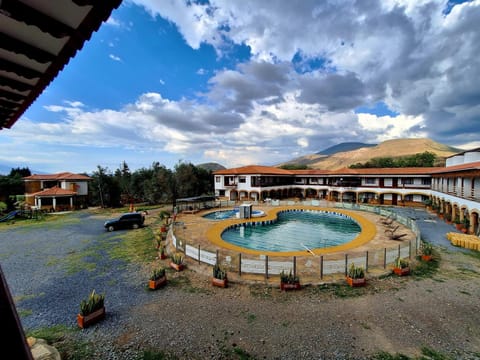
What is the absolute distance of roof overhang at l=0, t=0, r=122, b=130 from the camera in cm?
191

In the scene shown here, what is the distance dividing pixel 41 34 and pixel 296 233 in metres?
21.0

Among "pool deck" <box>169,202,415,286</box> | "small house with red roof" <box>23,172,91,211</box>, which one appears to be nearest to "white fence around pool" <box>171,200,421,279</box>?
"pool deck" <box>169,202,415,286</box>

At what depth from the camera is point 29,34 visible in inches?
88.2

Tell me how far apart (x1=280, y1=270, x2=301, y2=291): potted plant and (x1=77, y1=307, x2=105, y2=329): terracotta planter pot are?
7.16m

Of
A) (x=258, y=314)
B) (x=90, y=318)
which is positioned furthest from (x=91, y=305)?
(x=258, y=314)

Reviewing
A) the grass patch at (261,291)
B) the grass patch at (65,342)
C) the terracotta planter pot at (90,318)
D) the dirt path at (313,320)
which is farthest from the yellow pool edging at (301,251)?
the grass patch at (65,342)

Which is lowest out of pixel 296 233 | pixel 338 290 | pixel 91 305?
pixel 296 233

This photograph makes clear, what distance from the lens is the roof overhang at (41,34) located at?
6.26 feet

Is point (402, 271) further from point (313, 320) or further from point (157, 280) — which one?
point (157, 280)

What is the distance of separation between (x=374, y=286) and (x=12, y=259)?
2151 centimetres

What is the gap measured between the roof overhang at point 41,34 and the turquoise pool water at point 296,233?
15.4m

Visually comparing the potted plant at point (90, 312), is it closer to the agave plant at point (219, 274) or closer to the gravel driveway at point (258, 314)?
the gravel driveway at point (258, 314)

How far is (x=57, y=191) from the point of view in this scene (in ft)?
112

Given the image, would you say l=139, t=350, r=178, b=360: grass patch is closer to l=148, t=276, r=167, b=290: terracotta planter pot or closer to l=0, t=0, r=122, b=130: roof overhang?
l=148, t=276, r=167, b=290: terracotta planter pot
